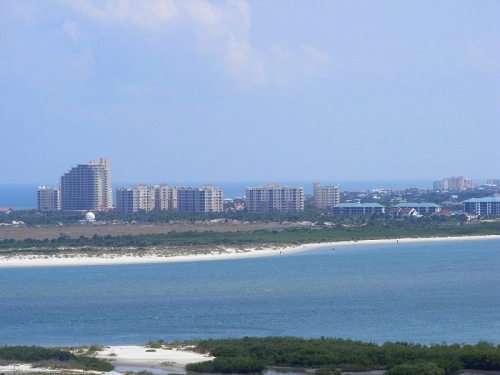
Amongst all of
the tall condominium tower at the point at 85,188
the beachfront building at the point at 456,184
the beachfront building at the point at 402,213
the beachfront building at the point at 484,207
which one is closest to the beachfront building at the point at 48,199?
the tall condominium tower at the point at 85,188

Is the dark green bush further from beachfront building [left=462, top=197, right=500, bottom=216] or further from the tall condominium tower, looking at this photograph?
the tall condominium tower

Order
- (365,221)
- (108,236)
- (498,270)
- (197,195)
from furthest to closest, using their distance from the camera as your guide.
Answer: (197,195), (365,221), (108,236), (498,270)

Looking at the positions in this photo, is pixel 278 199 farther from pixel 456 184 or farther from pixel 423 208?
pixel 456 184

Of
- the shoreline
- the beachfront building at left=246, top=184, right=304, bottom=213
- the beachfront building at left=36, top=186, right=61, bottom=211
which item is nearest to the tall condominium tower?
the beachfront building at left=36, top=186, right=61, bottom=211

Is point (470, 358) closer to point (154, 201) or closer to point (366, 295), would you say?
point (366, 295)

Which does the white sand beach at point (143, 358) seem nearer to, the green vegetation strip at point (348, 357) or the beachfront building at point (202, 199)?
the green vegetation strip at point (348, 357)

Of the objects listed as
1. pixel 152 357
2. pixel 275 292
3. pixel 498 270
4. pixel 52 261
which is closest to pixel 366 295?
pixel 275 292
